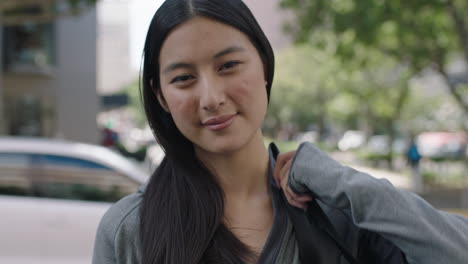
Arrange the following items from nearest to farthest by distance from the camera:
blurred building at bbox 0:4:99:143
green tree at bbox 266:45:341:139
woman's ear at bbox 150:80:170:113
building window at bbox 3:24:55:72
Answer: woman's ear at bbox 150:80:170:113 → building window at bbox 3:24:55:72 → blurred building at bbox 0:4:99:143 → green tree at bbox 266:45:341:139

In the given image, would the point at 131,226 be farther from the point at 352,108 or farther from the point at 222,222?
the point at 352,108

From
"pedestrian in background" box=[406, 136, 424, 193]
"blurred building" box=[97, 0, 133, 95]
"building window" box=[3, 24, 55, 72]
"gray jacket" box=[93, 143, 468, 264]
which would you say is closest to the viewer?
"gray jacket" box=[93, 143, 468, 264]

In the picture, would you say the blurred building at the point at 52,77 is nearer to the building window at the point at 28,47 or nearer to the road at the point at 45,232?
the building window at the point at 28,47

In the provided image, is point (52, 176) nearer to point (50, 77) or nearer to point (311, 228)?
point (311, 228)

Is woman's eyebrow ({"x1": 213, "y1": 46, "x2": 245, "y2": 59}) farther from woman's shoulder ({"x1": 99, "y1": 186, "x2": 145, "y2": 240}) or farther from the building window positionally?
the building window

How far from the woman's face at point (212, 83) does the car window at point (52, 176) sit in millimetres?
3711

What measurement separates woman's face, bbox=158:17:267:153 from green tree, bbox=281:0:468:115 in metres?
9.54

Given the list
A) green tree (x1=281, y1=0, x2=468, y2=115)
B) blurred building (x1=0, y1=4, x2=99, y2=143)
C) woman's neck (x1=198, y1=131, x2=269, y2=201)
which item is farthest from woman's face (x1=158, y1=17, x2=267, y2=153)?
blurred building (x1=0, y1=4, x2=99, y2=143)

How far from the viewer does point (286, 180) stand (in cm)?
147

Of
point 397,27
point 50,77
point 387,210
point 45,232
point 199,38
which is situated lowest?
point 45,232

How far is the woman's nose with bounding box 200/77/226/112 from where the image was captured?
1431 mm

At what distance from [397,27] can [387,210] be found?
1182 cm

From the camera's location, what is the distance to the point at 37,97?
21.5 meters

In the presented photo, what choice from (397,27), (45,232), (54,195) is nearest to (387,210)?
(45,232)
